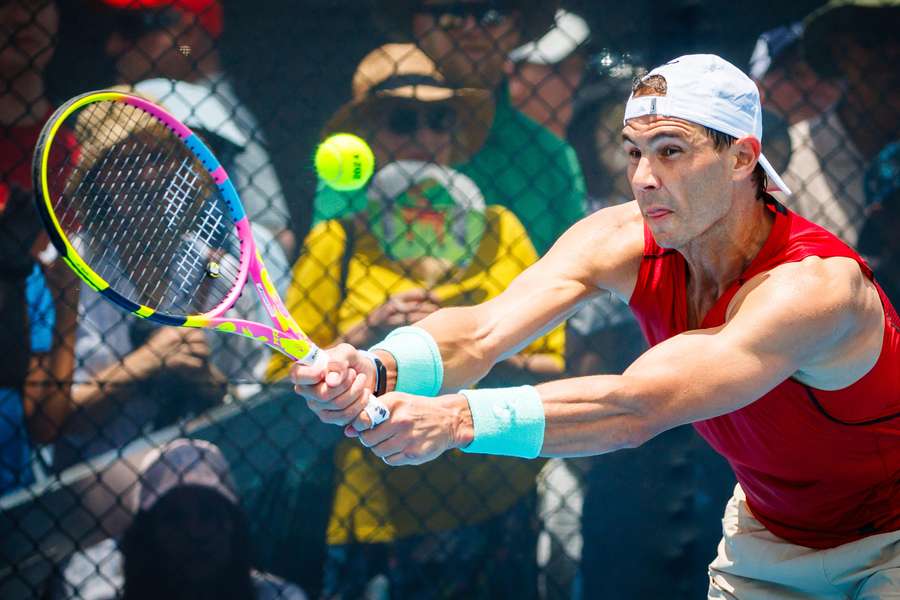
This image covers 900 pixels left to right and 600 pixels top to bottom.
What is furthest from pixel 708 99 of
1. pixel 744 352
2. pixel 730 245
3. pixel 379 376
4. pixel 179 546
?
pixel 179 546

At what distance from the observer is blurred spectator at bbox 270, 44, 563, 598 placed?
2.72m

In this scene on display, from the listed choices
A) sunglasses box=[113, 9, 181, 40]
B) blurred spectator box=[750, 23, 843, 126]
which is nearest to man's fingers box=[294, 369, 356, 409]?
sunglasses box=[113, 9, 181, 40]

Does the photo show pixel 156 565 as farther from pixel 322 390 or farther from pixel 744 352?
pixel 744 352

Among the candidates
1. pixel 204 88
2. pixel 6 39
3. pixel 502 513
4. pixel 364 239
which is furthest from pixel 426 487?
pixel 6 39

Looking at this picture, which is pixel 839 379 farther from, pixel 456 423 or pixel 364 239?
pixel 364 239

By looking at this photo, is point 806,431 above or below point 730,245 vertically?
below

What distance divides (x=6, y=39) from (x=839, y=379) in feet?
7.55

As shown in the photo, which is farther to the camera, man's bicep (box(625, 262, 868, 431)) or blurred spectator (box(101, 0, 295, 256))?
blurred spectator (box(101, 0, 295, 256))

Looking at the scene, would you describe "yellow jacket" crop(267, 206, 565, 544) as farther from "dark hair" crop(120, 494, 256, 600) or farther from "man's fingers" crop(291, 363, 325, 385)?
"man's fingers" crop(291, 363, 325, 385)

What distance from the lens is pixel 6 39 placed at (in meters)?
2.71

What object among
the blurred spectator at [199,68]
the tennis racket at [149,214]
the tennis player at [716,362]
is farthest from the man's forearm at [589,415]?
the blurred spectator at [199,68]

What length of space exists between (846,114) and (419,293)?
1390 mm

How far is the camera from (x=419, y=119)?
9.20ft

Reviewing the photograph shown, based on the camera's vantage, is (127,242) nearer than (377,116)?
Yes
